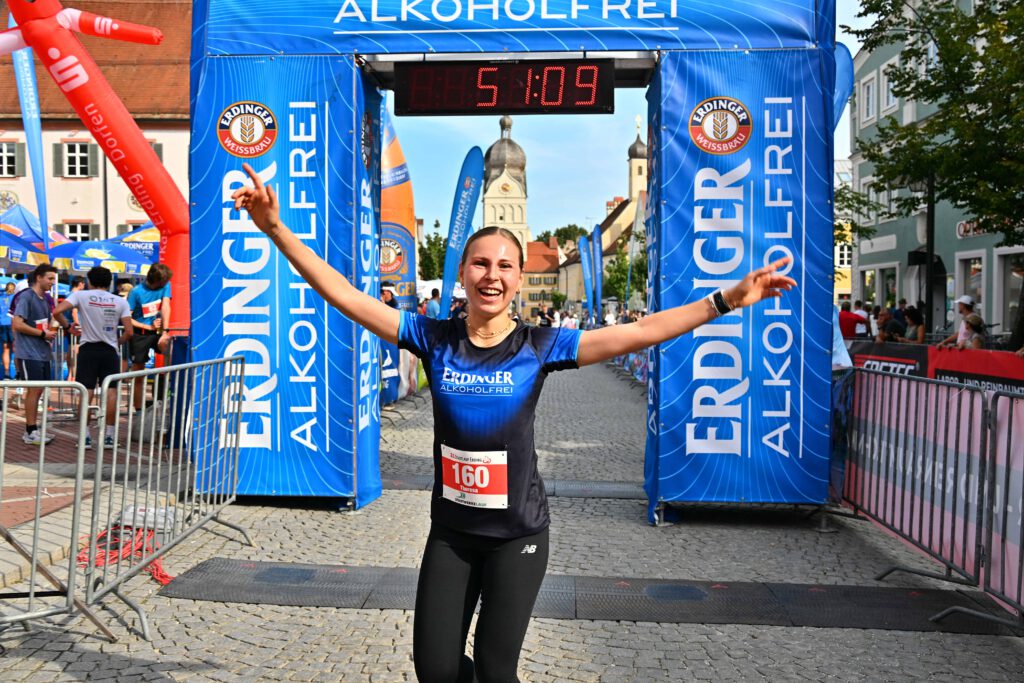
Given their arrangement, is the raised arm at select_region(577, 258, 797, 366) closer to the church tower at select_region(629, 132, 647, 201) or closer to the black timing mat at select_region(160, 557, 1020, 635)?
the black timing mat at select_region(160, 557, 1020, 635)

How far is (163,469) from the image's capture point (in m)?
5.67

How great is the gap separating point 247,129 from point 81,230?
3843 cm

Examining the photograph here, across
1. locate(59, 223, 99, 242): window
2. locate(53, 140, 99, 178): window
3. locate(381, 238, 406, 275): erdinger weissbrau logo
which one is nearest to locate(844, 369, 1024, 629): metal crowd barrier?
locate(381, 238, 406, 275): erdinger weissbrau logo

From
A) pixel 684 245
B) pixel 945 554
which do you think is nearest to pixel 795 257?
pixel 684 245

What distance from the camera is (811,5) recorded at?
22.6ft

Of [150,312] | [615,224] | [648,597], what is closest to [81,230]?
[150,312]

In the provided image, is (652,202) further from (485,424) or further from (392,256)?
(392,256)

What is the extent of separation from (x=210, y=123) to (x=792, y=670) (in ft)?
19.5

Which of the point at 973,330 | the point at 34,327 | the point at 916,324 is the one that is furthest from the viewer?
the point at 916,324

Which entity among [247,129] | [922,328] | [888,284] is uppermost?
[247,129]

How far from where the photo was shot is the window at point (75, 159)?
40.8 meters

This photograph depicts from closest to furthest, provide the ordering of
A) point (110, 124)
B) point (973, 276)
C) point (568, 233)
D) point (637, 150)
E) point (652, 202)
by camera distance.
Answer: point (652, 202)
point (110, 124)
point (973, 276)
point (637, 150)
point (568, 233)

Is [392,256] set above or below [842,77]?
below

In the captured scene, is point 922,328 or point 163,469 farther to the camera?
point 922,328
